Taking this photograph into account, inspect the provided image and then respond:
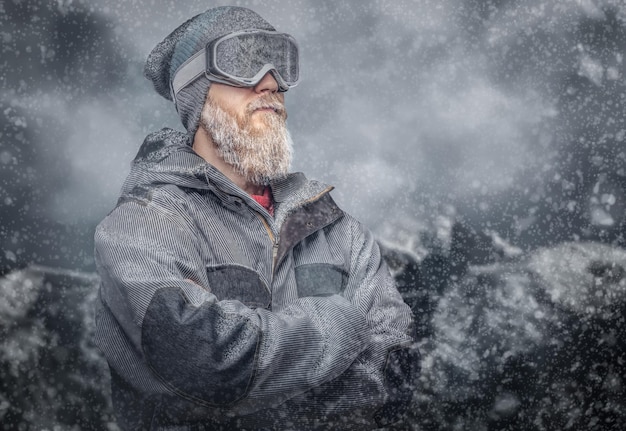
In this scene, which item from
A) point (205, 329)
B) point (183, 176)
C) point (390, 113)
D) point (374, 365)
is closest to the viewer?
point (205, 329)

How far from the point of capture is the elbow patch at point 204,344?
155cm

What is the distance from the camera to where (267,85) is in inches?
82.1

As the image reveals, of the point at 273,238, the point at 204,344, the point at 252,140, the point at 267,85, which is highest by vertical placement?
the point at 267,85

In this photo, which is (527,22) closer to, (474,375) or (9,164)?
(474,375)

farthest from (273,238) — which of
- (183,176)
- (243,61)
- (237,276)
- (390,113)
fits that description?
(390,113)

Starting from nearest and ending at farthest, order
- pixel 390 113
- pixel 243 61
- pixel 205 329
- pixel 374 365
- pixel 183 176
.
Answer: pixel 205 329, pixel 374 365, pixel 183 176, pixel 243 61, pixel 390 113

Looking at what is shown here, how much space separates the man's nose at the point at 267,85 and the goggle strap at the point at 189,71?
165 millimetres

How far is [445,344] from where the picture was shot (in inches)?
127

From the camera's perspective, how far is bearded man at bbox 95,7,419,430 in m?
1.58

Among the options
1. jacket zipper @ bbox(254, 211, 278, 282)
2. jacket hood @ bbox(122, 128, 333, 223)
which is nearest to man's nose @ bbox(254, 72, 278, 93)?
jacket hood @ bbox(122, 128, 333, 223)

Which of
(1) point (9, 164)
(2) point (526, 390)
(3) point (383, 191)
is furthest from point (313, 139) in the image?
(2) point (526, 390)

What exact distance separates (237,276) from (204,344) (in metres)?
0.30

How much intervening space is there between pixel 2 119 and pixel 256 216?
5.18 feet

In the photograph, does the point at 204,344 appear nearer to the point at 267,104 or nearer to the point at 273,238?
the point at 273,238
